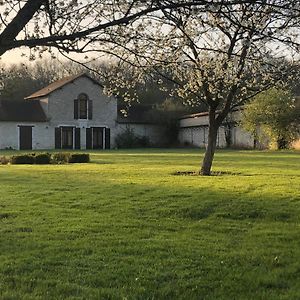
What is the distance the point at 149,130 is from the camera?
63.7 metres

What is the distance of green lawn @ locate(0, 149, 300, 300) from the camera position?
5.68 meters

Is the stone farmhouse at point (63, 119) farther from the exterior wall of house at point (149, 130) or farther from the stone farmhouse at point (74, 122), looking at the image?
the exterior wall of house at point (149, 130)

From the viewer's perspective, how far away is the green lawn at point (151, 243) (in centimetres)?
568

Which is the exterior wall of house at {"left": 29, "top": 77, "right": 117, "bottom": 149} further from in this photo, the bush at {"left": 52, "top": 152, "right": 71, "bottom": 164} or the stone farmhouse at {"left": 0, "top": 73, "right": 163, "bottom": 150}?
the bush at {"left": 52, "top": 152, "right": 71, "bottom": 164}

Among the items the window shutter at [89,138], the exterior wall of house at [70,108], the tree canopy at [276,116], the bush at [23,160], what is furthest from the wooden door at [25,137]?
the bush at [23,160]

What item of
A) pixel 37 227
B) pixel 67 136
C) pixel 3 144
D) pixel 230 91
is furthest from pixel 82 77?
pixel 37 227

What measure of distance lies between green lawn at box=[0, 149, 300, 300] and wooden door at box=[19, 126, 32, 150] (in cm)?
4343

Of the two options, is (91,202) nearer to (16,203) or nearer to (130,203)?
(130,203)

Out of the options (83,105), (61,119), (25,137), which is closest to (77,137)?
(61,119)

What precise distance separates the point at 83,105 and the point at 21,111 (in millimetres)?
6762

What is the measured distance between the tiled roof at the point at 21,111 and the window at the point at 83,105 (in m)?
4.06

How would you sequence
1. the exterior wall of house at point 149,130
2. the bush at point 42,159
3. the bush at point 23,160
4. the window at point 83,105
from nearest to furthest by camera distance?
1. the bush at point 42,159
2. the bush at point 23,160
3. the window at point 83,105
4. the exterior wall of house at point 149,130

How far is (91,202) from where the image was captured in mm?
12000

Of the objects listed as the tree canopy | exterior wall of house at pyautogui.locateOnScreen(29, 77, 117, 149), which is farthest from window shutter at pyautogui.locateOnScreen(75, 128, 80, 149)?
the tree canopy
